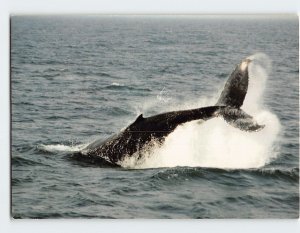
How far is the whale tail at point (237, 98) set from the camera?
9.34 metres

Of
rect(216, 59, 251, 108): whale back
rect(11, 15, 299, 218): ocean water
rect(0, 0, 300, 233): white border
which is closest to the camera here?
rect(0, 0, 300, 233): white border

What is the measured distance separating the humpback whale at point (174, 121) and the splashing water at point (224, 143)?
7 cm

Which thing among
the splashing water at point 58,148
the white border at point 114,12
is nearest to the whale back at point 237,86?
the white border at point 114,12

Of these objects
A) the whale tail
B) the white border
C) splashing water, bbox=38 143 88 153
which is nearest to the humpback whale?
the whale tail

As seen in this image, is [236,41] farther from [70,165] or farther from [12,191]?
[12,191]

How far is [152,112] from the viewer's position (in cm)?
941

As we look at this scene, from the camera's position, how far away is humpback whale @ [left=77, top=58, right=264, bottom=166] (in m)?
9.34

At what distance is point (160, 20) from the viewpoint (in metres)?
9.19

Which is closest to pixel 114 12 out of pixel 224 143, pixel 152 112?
pixel 152 112

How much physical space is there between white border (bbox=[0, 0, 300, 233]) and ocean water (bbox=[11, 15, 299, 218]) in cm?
9

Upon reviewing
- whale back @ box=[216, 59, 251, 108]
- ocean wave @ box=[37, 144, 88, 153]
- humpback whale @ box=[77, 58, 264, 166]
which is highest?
whale back @ box=[216, 59, 251, 108]

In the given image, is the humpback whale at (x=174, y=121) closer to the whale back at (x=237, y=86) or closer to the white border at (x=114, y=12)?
the whale back at (x=237, y=86)

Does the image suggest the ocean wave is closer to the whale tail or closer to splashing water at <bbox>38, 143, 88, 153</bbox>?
splashing water at <bbox>38, 143, 88, 153</bbox>

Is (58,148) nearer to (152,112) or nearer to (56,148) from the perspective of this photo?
Answer: (56,148)
